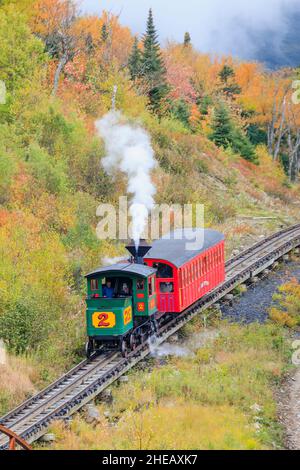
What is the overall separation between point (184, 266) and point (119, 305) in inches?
164

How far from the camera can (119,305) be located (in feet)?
69.7

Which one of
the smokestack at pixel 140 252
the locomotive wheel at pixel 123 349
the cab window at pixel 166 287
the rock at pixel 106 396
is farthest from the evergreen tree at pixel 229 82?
the rock at pixel 106 396

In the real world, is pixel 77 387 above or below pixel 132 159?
below

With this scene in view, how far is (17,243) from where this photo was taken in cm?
2456

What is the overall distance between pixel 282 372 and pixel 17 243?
958 cm

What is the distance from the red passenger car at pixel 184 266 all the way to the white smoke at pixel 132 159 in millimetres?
1151

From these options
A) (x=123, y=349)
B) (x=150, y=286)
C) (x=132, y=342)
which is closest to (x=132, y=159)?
(x=150, y=286)

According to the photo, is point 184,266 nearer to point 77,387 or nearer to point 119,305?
point 119,305

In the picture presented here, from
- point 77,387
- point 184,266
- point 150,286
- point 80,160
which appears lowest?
point 77,387

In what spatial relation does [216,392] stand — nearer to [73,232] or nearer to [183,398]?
[183,398]

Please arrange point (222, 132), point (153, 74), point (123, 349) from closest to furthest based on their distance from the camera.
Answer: point (123, 349)
point (153, 74)
point (222, 132)

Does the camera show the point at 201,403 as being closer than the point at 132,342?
Yes

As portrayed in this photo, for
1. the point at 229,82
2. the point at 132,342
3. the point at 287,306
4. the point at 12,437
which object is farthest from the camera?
the point at 229,82
